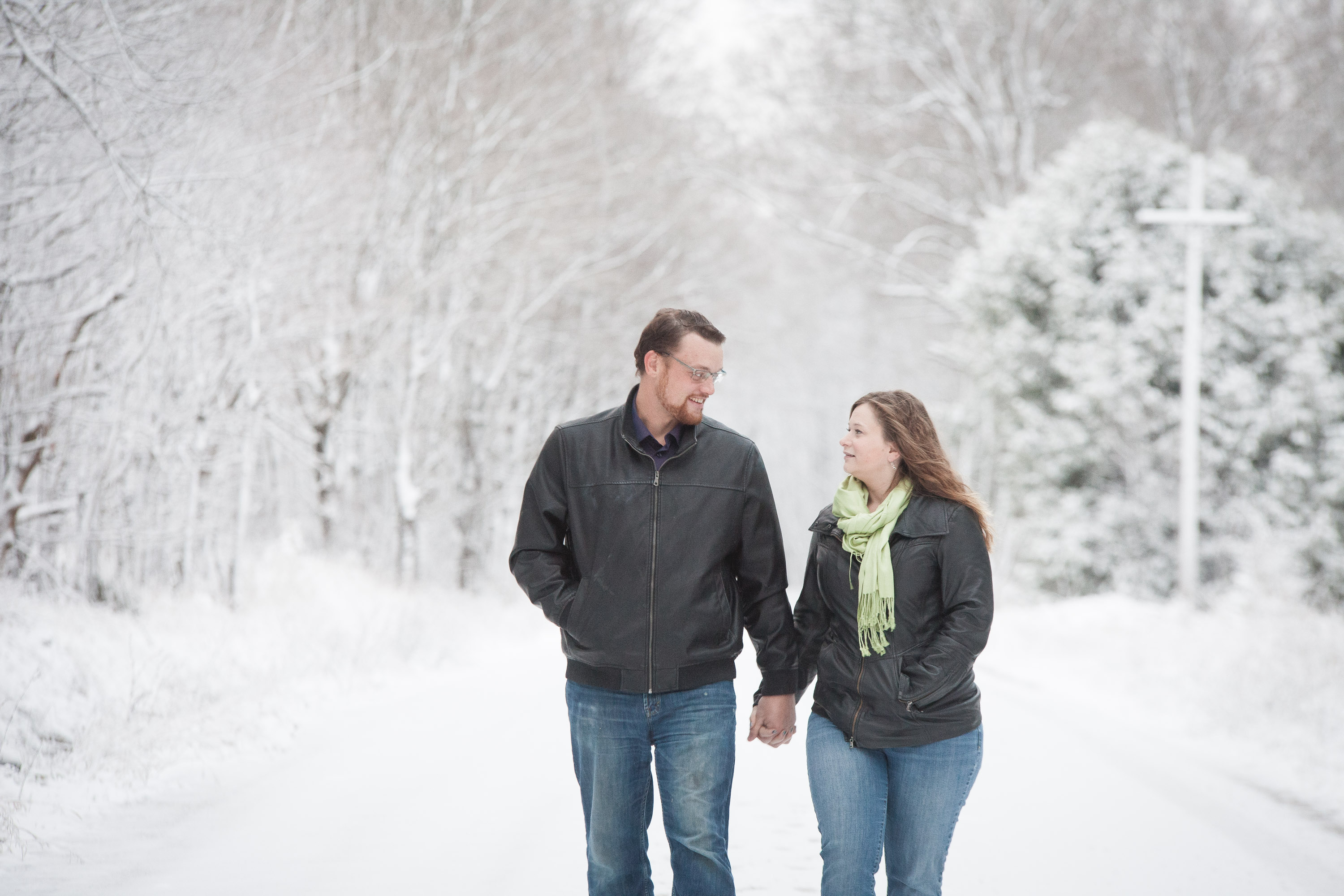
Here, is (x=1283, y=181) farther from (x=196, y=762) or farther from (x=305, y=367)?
(x=196, y=762)

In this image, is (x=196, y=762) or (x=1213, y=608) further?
(x=1213, y=608)

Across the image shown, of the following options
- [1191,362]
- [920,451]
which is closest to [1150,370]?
[1191,362]

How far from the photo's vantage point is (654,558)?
3.79 m

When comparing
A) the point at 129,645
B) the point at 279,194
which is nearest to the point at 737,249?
the point at 279,194

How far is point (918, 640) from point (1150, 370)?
1640cm

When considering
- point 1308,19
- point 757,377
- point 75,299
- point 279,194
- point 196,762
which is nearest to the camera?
point 196,762

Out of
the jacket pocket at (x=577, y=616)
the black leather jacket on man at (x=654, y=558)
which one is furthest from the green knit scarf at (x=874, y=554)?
the jacket pocket at (x=577, y=616)

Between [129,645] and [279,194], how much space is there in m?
5.66

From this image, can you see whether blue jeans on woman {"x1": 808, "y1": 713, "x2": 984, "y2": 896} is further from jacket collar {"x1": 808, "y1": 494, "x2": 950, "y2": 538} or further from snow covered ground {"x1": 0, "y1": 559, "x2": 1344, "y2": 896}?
snow covered ground {"x1": 0, "y1": 559, "x2": 1344, "y2": 896}

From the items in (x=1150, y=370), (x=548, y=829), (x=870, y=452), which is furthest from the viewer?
(x=1150, y=370)

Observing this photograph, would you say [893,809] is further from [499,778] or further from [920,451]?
[499,778]

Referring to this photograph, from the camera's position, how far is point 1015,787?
732 cm

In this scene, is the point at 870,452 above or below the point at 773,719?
above

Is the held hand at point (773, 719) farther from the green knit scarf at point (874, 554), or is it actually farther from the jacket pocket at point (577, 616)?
the jacket pocket at point (577, 616)
